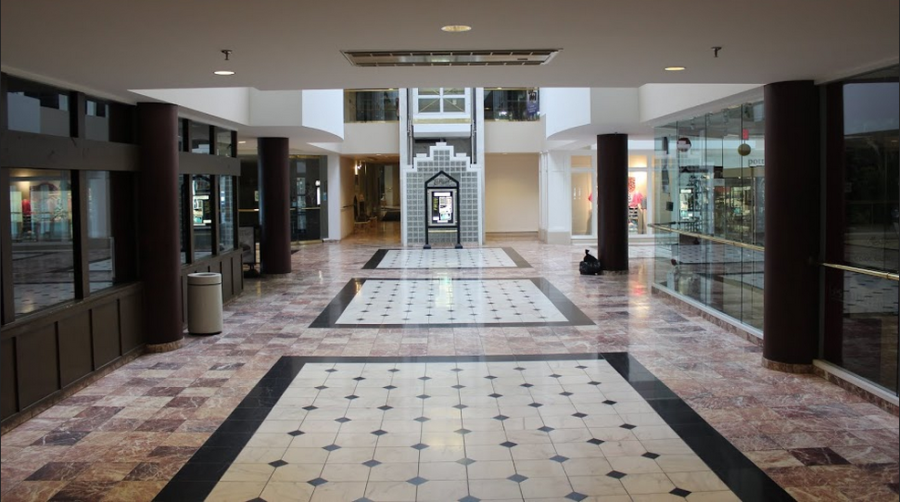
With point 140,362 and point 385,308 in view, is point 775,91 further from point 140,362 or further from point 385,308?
point 140,362

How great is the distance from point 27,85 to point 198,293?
399cm

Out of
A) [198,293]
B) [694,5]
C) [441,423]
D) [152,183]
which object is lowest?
[441,423]

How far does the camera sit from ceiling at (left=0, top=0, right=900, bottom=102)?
4809 millimetres

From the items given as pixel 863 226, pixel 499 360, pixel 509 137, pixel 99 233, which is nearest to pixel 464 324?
pixel 499 360

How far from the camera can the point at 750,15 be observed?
5.07m

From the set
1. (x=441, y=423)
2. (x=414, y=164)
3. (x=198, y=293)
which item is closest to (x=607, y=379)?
(x=441, y=423)

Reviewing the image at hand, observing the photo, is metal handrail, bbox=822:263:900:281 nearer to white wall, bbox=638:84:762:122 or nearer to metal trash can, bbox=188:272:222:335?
white wall, bbox=638:84:762:122

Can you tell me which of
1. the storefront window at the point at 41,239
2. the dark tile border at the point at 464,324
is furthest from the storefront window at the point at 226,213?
the storefront window at the point at 41,239

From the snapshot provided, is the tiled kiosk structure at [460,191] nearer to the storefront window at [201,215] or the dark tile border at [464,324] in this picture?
the dark tile border at [464,324]

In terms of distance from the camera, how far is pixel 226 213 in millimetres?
14531

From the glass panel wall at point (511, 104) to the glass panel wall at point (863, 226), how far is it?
1894 cm

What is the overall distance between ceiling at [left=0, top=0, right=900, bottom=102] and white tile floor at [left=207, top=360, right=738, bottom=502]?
3154 mm

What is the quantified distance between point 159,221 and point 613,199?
34.6 feet

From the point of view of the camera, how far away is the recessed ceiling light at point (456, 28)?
5375 millimetres
